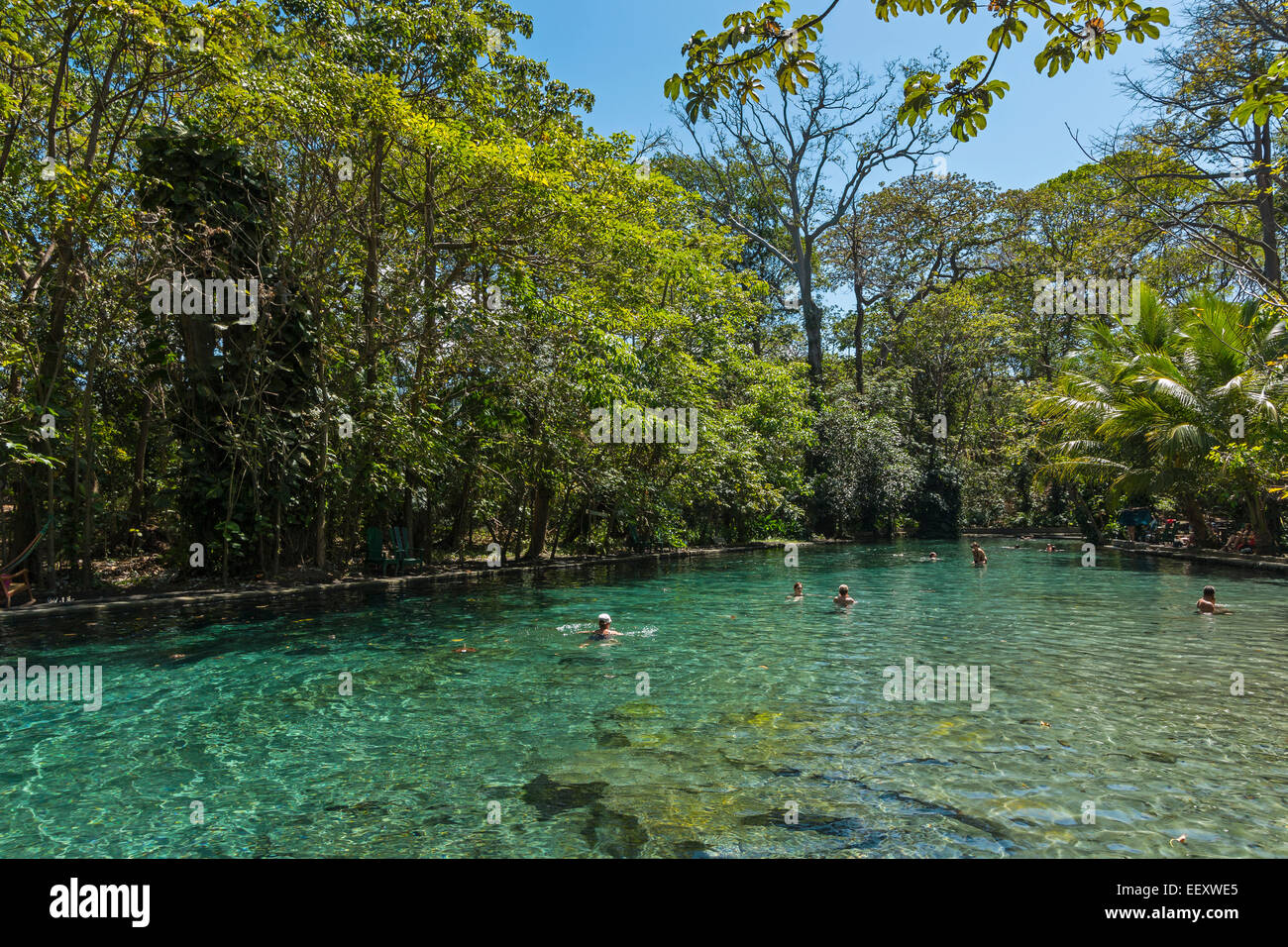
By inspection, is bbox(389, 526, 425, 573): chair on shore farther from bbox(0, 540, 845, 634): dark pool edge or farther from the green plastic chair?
bbox(0, 540, 845, 634): dark pool edge

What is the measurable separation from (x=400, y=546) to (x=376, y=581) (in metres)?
1.65

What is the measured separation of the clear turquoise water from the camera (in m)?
4.49

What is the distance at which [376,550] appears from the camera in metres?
16.2

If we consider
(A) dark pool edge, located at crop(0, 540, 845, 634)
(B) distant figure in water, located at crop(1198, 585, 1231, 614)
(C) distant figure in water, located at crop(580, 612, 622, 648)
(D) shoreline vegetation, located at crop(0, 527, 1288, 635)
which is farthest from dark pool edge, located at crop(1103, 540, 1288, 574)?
(C) distant figure in water, located at crop(580, 612, 622, 648)

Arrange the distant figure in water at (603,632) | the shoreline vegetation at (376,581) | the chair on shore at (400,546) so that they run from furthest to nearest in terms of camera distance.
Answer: the chair on shore at (400,546) → the shoreline vegetation at (376,581) → the distant figure in water at (603,632)

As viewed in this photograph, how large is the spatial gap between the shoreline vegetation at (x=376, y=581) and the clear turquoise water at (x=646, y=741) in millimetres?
893

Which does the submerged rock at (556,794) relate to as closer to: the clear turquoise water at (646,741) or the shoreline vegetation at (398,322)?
the clear turquoise water at (646,741)

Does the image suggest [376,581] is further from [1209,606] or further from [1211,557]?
[1211,557]

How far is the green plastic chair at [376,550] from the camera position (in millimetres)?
16234

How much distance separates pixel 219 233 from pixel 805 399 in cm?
Result: 2453

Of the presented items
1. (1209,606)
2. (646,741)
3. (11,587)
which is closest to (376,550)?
(11,587)

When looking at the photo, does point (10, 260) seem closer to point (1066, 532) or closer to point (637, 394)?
point (637, 394)

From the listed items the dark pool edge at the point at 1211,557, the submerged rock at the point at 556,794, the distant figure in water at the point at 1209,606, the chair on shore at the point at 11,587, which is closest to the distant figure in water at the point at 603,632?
the submerged rock at the point at 556,794
